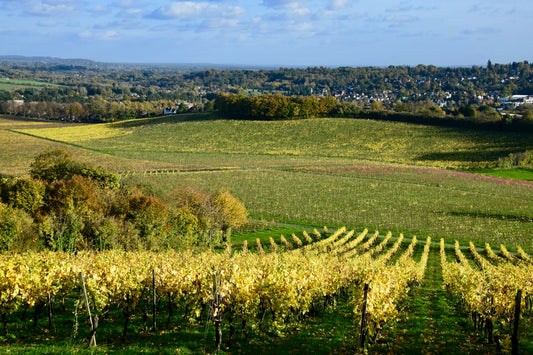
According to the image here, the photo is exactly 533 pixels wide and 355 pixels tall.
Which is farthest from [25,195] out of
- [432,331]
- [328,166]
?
[328,166]

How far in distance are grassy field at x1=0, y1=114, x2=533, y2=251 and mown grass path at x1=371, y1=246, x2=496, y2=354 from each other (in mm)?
23813

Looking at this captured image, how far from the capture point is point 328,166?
82938mm

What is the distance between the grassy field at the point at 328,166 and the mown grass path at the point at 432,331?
23813 millimetres

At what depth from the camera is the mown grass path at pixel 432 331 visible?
17.1 metres

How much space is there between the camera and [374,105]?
142875mm

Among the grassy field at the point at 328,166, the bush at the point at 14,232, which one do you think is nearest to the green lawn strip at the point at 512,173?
the grassy field at the point at 328,166

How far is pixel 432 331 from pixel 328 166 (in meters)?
64.4

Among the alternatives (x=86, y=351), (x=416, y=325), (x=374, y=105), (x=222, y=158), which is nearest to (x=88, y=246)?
(x=86, y=351)

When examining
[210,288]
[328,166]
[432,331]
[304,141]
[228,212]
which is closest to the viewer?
[210,288]

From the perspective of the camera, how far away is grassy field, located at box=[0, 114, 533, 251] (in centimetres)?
5287

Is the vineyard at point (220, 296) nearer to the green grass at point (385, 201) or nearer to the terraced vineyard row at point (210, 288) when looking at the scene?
the terraced vineyard row at point (210, 288)

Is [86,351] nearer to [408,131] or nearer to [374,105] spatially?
[408,131]

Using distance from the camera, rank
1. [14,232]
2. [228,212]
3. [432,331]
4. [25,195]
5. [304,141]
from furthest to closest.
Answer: [304,141] → [228,212] → [25,195] → [14,232] → [432,331]

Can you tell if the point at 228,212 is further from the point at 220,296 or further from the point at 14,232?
the point at 220,296
